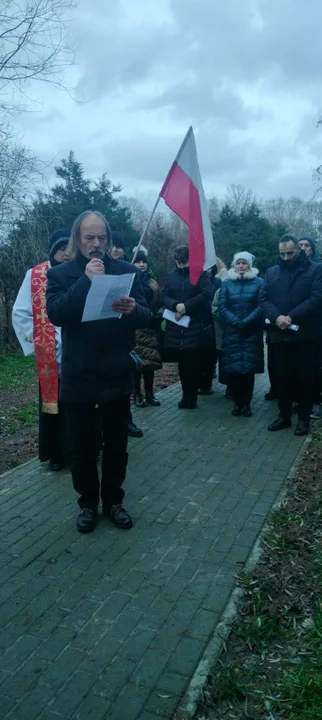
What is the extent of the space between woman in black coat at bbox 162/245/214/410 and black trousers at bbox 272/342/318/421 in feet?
3.62

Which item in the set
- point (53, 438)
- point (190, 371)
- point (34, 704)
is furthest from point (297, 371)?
point (34, 704)

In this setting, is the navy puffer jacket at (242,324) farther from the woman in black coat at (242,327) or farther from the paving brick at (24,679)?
the paving brick at (24,679)

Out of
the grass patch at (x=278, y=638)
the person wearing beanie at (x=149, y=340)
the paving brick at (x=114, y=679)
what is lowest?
the grass patch at (x=278, y=638)

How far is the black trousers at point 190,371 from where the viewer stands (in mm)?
7098

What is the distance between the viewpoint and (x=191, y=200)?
536 cm

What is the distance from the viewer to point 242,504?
445 centimetres

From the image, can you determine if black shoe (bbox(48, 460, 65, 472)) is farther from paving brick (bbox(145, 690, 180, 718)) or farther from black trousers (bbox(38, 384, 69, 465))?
paving brick (bbox(145, 690, 180, 718))

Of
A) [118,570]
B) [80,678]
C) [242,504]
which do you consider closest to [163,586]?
[118,570]

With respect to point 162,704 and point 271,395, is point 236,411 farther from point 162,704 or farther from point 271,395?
point 162,704

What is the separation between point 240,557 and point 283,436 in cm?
270

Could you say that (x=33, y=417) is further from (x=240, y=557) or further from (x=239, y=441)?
(x=240, y=557)

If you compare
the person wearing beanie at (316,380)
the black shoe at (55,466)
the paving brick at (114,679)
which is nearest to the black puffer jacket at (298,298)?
the person wearing beanie at (316,380)

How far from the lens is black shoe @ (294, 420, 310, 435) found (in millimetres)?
6199

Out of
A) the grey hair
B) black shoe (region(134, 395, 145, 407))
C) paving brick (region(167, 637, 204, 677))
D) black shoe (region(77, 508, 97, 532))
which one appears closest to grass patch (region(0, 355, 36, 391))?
black shoe (region(134, 395, 145, 407))
